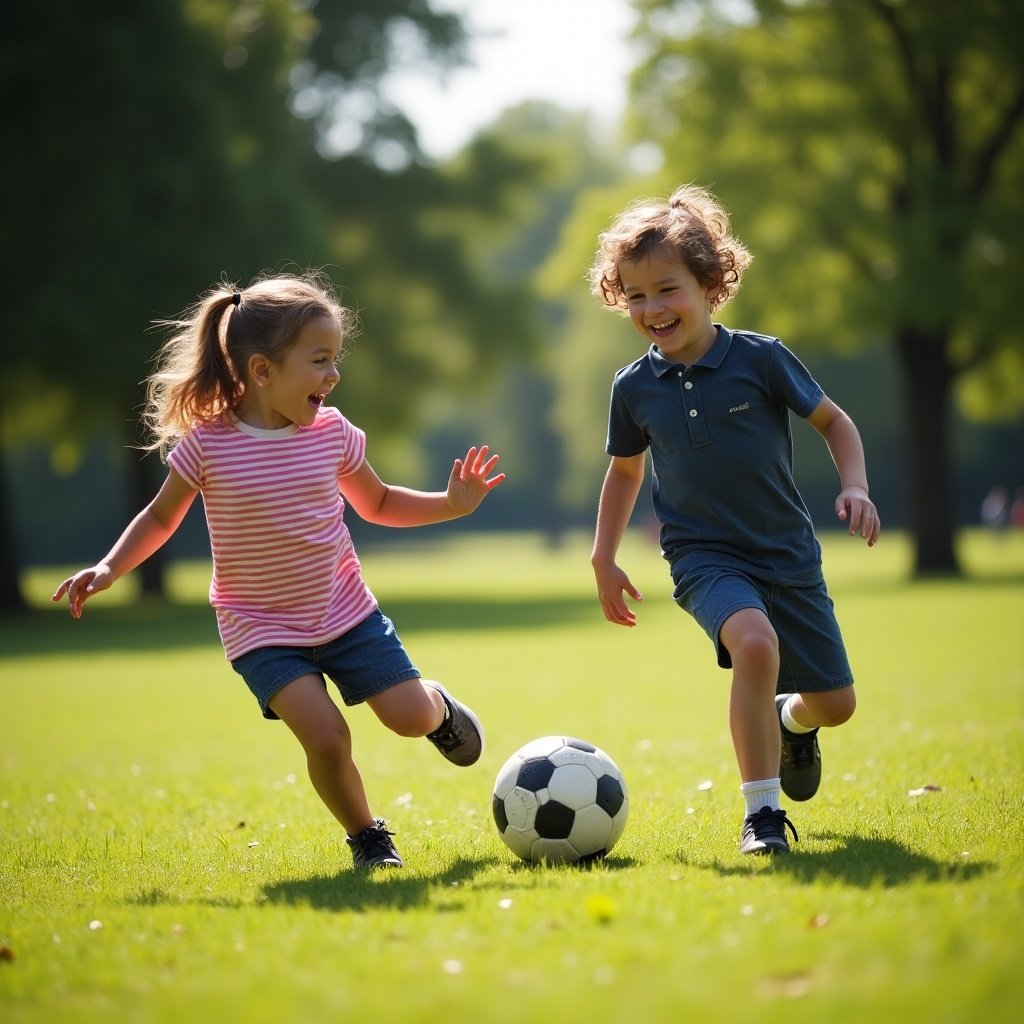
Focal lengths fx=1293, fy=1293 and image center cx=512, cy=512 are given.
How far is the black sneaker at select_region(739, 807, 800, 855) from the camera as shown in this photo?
15.0 ft

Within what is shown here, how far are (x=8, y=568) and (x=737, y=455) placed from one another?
2373 cm

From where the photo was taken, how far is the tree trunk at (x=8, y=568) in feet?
84.1

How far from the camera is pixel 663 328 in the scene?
5.15 meters

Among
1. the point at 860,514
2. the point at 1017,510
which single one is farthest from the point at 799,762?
the point at 1017,510

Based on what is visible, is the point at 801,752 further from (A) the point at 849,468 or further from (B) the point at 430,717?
(B) the point at 430,717

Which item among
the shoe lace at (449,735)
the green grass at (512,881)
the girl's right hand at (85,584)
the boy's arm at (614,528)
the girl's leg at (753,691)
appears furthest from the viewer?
the shoe lace at (449,735)

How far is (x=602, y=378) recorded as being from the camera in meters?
49.6

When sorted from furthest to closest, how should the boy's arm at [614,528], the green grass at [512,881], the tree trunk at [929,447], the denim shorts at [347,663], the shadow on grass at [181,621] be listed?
the tree trunk at [929,447], the shadow on grass at [181,621], the boy's arm at [614,528], the denim shorts at [347,663], the green grass at [512,881]

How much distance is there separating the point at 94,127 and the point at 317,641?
2127 cm

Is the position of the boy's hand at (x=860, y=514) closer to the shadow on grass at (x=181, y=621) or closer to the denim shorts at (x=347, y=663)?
the denim shorts at (x=347, y=663)

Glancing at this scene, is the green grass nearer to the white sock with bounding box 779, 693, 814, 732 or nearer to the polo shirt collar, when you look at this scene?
the white sock with bounding box 779, 693, 814, 732

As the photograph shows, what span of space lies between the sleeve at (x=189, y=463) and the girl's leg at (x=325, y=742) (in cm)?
89

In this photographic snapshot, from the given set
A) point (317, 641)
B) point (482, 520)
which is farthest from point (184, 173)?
point (482, 520)


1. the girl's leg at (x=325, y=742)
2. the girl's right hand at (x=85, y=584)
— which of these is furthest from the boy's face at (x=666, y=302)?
the girl's right hand at (x=85, y=584)
